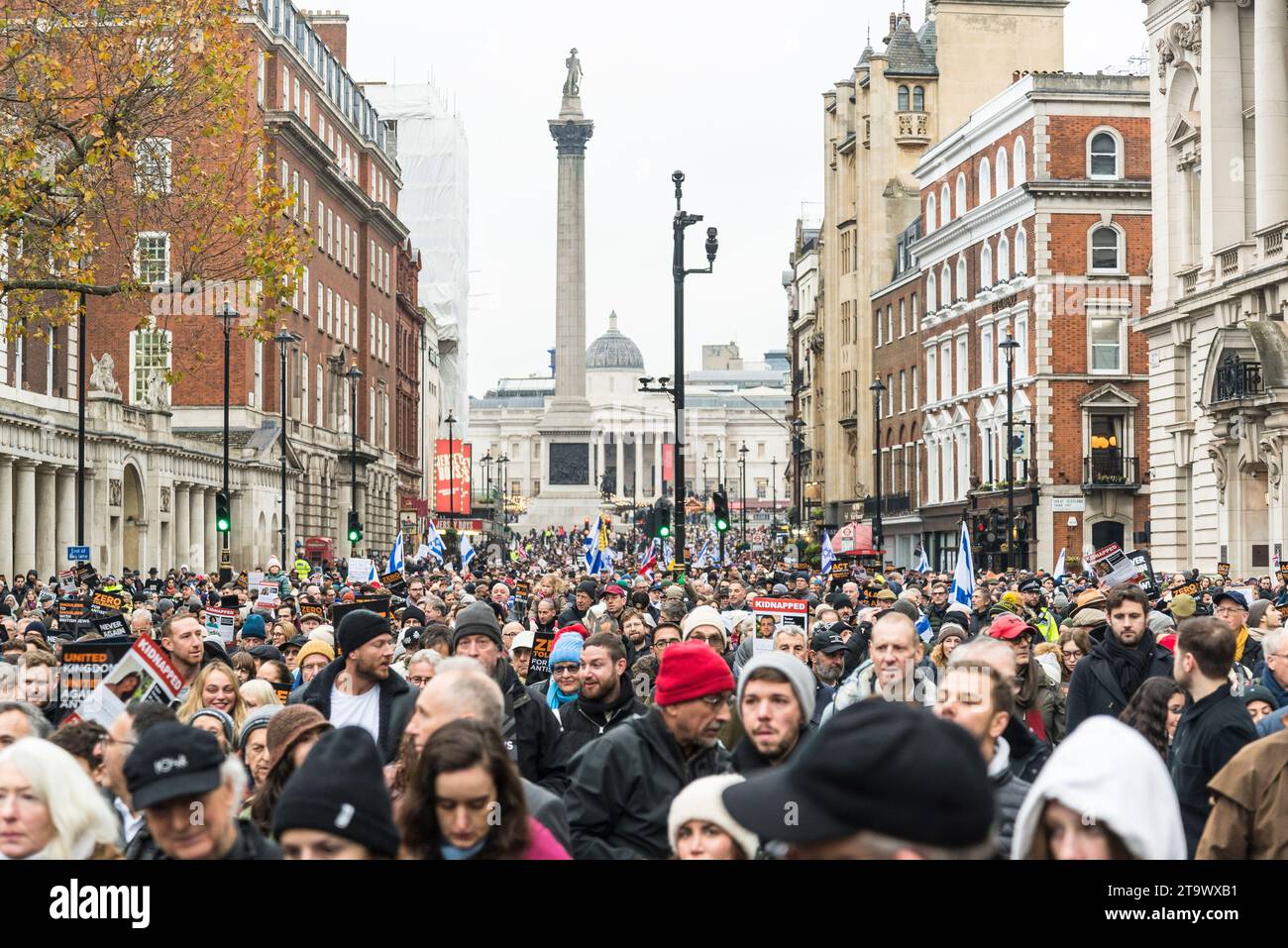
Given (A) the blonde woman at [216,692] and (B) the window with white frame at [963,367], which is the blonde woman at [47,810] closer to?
(A) the blonde woman at [216,692]

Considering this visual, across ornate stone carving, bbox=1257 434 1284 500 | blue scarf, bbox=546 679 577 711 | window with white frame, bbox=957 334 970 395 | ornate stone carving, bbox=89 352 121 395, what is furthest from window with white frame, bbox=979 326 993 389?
blue scarf, bbox=546 679 577 711

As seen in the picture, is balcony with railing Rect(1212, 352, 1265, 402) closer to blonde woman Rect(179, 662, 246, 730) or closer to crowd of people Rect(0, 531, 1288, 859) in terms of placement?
crowd of people Rect(0, 531, 1288, 859)

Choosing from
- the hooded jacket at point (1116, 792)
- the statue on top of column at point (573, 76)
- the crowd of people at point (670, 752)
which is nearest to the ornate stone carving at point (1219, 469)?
the crowd of people at point (670, 752)

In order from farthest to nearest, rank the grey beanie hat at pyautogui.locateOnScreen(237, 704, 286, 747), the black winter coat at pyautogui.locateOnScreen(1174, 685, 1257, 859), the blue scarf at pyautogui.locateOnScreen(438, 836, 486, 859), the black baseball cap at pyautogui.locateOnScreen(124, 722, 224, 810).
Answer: the grey beanie hat at pyautogui.locateOnScreen(237, 704, 286, 747)
the black winter coat at pyautogui.locateOnScreen(1174, 685, 1257, 859)
the blue scarf at pyautogui.locateOnScreen(438, 836, 486, 859)
the black baseball cap at pyautogui.locateOnScreen(124, 722, 224, 810)

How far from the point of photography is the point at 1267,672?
11984 mm

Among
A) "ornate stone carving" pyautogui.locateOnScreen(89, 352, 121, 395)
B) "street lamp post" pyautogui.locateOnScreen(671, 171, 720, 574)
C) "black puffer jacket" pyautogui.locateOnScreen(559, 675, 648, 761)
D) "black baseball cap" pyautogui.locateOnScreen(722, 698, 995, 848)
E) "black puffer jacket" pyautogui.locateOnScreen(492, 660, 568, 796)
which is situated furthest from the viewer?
"ornate stone carving" pyautogui.locateOnScreen(89, 352, 121, 395)

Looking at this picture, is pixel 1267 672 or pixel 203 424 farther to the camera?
pixel 203 424

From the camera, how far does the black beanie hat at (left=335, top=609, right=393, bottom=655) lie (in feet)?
30.5

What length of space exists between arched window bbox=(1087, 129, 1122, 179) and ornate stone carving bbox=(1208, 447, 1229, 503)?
62.2 ft
